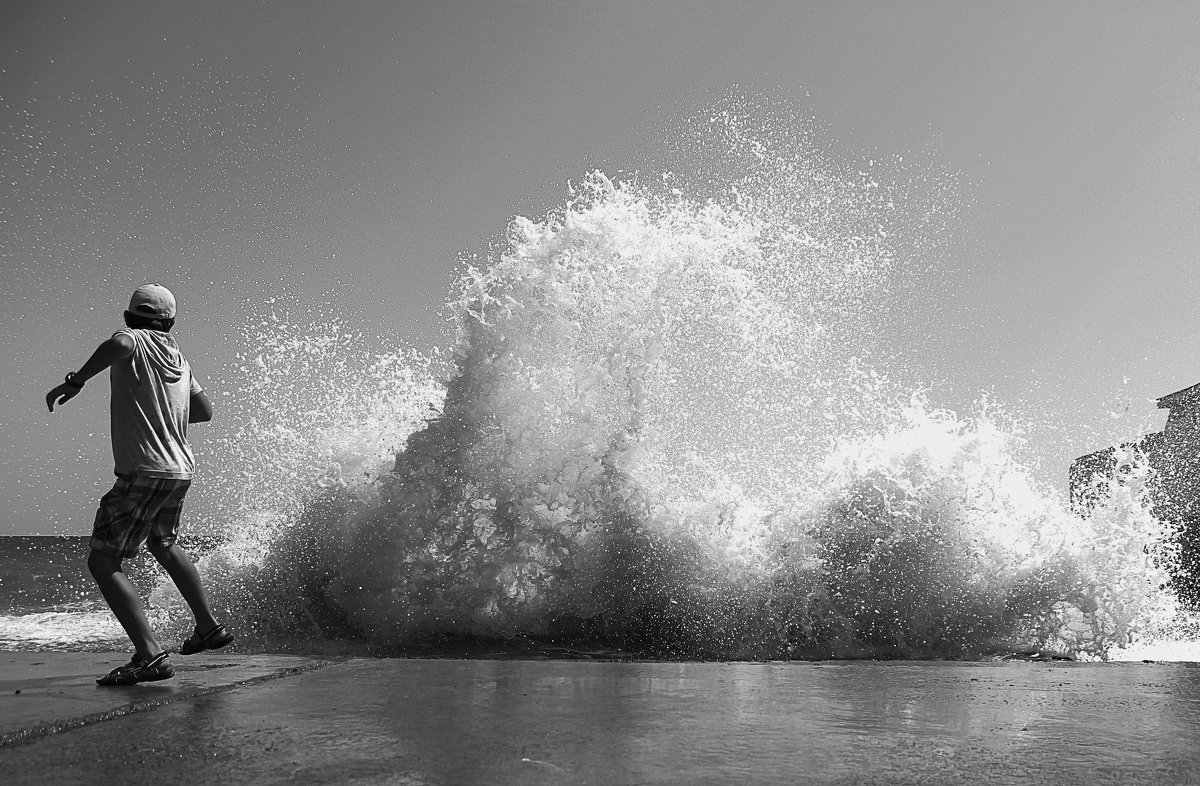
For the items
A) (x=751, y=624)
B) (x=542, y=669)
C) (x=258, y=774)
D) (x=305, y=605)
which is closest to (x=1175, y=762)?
(x=258, y=774)

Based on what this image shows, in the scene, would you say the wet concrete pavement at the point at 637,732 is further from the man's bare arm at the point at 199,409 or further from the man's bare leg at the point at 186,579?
the man's bare arm at the point at 199,409

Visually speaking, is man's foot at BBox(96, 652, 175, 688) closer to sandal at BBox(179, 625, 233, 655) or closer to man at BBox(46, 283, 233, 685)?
man at BBox(46, 283, 233, 685)

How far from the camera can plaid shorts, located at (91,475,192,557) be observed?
296 cm

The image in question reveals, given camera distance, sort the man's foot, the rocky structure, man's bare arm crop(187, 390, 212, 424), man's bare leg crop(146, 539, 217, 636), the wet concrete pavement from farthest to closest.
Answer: the rocky structure → man's bare arm crop(187, 390, 212, 424) → man's bare leg crop(146, 539, 217, 636) → the man's foot → the wet concrete pavement

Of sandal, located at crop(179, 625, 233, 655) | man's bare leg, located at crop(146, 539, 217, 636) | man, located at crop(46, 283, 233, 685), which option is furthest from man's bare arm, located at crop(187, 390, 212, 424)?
sandal, located at crop(179, 625, 233, 655)

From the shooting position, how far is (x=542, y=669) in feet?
10.9

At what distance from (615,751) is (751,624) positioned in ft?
16.3

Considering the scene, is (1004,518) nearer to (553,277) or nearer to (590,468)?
(590,468)

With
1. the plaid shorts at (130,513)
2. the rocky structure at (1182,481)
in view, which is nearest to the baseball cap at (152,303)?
the plaid shorts at (130,513)

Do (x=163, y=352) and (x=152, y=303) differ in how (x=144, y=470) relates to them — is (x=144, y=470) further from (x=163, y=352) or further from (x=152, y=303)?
(x=152, y=303)

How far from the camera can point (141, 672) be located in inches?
110

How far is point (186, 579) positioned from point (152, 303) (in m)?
1.03

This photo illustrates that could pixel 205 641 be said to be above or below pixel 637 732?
above

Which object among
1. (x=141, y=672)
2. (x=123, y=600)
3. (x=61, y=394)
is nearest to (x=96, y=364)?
(x=61, y=394)
